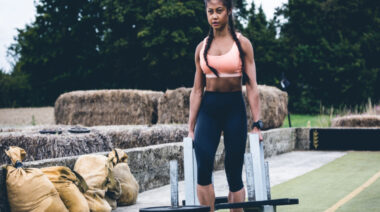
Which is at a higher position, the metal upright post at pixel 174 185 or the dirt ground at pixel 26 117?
the metal upright post at pixel 174 185

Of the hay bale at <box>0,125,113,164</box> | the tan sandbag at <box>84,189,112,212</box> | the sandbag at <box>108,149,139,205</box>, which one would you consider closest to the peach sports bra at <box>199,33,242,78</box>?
the tan sandbag at <box>84,189,112,212</box>

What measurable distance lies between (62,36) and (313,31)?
19.7 metres

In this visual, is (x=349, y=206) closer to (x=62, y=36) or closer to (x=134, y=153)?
(x=134, y=153)

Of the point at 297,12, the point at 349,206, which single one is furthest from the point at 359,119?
the point at 297,12

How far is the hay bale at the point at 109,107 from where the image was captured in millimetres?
16656

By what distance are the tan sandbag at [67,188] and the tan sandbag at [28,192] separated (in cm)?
27

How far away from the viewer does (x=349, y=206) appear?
7.07 metres

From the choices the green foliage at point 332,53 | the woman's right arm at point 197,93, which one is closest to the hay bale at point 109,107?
the woman's right arm at point 197,93

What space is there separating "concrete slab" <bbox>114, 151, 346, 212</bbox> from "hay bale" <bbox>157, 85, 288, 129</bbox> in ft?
4.09

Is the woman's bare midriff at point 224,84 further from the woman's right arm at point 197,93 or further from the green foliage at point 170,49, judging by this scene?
the green foliage at point 170,49

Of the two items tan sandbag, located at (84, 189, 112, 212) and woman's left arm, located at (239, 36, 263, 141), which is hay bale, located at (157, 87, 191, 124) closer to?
tan sandbag, located at (84, 189, 112, 212)

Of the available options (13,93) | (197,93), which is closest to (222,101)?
(197,93)

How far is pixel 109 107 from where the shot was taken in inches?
672

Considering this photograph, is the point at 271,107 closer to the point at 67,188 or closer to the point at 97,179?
the point at 97,179
